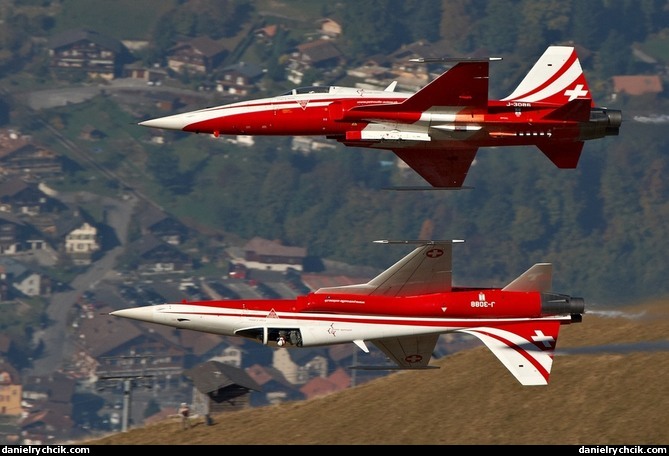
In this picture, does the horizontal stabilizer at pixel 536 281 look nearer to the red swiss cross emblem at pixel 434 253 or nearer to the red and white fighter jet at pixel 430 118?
the red swiss cross emblem at pixel 434 253

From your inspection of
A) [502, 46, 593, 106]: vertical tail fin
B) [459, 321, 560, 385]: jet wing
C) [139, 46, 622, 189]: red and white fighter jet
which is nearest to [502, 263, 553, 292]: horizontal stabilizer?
[459, 321, 560, 385]: jet wing

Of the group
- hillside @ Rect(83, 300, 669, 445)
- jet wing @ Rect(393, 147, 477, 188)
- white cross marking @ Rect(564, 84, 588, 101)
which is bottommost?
hillside @ Rect(83, 300, 669, 445)

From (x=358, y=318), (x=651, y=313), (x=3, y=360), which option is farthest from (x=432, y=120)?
(x=3, y=360)

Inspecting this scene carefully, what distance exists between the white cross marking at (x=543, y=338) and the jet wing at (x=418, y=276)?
292 centimetres

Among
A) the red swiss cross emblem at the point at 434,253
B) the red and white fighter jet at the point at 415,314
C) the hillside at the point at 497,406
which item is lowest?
the hillside at the point at 497,406

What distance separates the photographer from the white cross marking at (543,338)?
42.0 metres

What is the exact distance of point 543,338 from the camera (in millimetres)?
42031

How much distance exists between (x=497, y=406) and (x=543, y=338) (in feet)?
22.8

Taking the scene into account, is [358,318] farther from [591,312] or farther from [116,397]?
[116,397]

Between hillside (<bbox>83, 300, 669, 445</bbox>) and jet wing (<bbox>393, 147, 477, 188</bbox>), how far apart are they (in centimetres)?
642

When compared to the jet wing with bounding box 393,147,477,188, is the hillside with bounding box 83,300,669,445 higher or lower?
lower

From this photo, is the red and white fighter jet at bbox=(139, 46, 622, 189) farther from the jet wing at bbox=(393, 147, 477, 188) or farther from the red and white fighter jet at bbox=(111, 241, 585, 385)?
the red and white fighter jet at bbox=(111, 241, 585, 385)

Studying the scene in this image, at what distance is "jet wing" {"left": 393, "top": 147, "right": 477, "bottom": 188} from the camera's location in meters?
46.6

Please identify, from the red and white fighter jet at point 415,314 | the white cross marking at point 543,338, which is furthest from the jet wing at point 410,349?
the white cross marking at point 543,338
